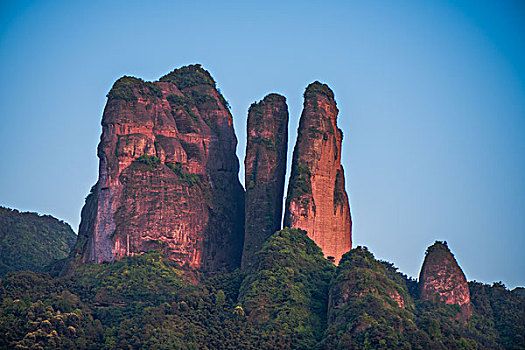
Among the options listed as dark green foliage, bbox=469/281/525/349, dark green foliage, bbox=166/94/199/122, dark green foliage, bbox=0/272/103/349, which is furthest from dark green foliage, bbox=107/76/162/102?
dark green foliage, bbox=469/281/525/349

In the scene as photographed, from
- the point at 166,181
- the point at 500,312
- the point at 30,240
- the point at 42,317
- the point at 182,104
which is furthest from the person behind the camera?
the point at 30,240

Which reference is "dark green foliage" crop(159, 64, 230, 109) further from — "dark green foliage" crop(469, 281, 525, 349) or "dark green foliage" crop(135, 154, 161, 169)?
"dark green foliage" crop(469, 281, 525, 349)

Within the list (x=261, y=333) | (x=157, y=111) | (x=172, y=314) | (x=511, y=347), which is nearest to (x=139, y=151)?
(x=157, y=111)

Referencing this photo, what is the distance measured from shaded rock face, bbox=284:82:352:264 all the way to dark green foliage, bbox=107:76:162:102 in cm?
1137

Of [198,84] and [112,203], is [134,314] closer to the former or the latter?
[112,203]

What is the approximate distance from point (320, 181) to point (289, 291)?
10871 millimetres

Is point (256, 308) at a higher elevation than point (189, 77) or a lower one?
lower

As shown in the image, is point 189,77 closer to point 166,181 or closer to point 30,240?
point 166,181

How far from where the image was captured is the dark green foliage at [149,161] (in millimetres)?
70375

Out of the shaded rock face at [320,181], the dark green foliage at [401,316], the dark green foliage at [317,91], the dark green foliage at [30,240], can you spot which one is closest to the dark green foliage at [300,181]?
the shaded rock face at [320,181]

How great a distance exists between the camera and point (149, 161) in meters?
70.7

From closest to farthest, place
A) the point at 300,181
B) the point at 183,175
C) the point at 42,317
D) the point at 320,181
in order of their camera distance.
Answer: the point at 42,317 → the point at 300,181 → the point at 320,181 → the point at 183,175

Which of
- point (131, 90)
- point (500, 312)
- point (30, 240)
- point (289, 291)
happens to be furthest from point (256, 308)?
point (30, 240)

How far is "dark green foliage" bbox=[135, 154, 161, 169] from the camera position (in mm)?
70375
